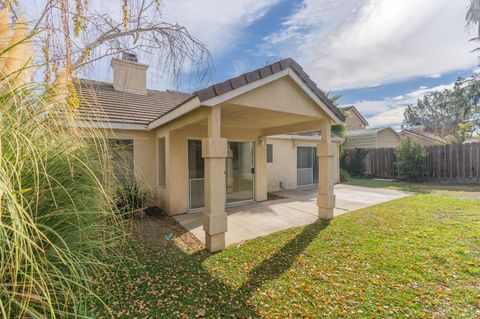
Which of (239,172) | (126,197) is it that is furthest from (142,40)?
(239,172)

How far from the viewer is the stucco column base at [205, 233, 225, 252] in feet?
14.9

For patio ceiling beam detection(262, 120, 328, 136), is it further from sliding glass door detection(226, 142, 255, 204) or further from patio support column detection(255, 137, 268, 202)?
sliding glass door detection(226, 142, 255, 204)

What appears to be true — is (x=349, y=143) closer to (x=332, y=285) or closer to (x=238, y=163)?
(x=238, y=163)

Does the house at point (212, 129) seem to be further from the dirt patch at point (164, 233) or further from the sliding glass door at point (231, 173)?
the dirt patch at point (164, 233)

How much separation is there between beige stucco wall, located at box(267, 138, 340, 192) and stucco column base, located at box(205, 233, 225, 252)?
23.7ft

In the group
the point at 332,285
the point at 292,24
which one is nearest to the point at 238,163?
the point at 292,24

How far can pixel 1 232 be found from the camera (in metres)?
1.24

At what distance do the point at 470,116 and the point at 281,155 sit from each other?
19.4m

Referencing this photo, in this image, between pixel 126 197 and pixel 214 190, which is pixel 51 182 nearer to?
pixel 126 197

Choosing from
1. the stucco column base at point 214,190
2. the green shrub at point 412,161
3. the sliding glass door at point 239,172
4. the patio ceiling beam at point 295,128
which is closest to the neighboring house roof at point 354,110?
the green shrub at point 412,161

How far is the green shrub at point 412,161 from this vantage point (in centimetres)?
1379

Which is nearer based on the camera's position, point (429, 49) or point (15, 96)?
point (15, 96)

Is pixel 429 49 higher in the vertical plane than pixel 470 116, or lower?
higher

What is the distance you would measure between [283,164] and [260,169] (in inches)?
126
